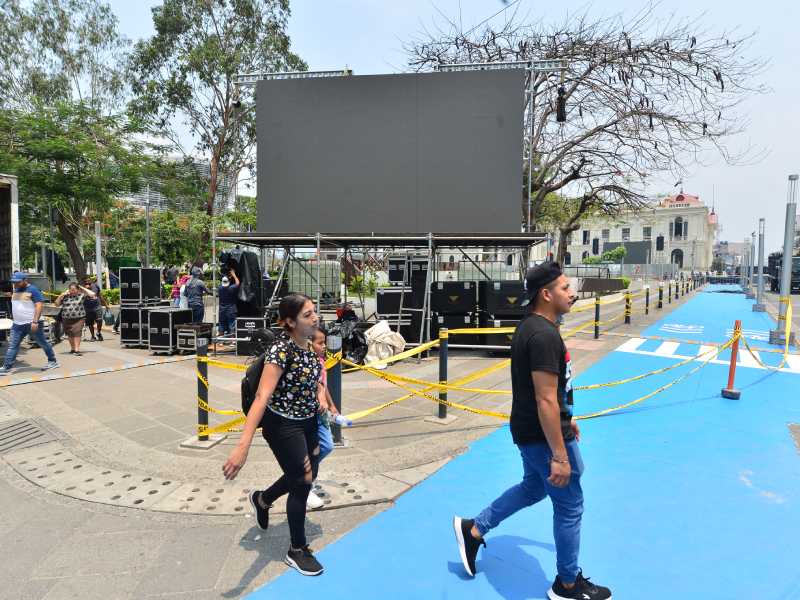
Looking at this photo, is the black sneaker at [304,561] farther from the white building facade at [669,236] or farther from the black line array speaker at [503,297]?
the white building facade at [669,236]

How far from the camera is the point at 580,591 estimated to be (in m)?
2.68

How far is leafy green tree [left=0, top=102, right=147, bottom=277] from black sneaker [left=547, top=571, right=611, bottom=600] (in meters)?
18.7

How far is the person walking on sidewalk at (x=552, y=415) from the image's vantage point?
7.84 feet

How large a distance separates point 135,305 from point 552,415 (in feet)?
39.8

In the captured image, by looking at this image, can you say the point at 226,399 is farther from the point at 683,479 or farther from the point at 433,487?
the point at 683,479

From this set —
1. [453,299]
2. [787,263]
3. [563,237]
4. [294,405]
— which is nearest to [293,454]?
[294,405]

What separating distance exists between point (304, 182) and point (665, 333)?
38.0ft

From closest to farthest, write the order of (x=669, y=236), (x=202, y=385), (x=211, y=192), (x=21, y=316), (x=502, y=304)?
(x=202, y=385), (x=21, y=316), (x=502, y=304), (x=211, y=192), (x=669, y=236)

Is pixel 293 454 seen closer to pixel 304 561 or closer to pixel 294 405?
pixel 294 405

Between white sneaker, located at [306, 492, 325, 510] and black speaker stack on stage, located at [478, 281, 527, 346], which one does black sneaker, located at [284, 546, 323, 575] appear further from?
black speaker stack on stage, located at [478, 281, 527, 346]

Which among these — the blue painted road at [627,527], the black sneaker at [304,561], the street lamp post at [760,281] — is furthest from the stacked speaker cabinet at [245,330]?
the street lamp post at [760,281]

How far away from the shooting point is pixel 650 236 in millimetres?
94125

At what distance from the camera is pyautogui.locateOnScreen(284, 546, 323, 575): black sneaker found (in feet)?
9.70

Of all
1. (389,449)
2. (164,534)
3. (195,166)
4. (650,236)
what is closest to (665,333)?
(389,449)
